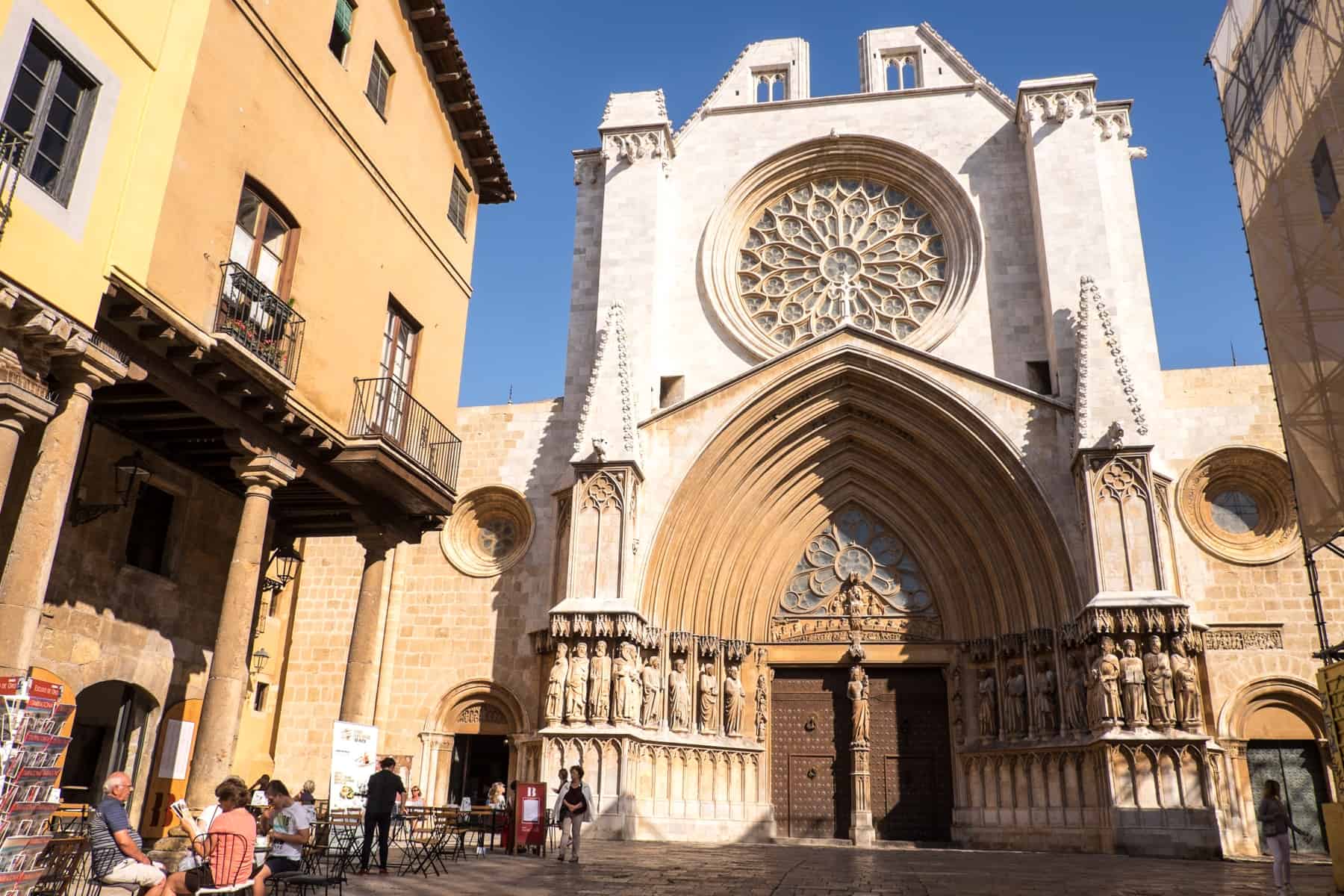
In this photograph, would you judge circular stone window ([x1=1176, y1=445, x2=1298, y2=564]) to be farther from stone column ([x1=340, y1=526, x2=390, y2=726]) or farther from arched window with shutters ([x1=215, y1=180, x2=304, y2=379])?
arched window with shutters ([x1=215, y1=180, x2=304, y2=379])

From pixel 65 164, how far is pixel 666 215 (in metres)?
14.2

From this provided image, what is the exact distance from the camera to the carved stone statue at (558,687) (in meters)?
16.2

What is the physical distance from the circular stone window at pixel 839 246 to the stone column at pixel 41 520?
44.6 ft

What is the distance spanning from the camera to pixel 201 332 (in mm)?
9680

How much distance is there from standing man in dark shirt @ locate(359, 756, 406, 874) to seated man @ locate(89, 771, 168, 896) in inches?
158

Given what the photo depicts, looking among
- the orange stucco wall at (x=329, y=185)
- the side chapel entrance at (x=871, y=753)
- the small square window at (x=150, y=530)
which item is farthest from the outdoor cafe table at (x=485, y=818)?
the side chapel entrance at (x=871, y=753)

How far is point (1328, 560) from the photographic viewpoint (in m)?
16.5

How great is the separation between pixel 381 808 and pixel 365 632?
320 cm

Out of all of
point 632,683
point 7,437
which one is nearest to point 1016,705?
point 632,683

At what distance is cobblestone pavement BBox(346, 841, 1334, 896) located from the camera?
8617 mm

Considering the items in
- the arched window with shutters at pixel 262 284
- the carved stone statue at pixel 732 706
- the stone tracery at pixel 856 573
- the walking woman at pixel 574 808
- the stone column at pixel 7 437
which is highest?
the arched window with shutters at pixel 262 284

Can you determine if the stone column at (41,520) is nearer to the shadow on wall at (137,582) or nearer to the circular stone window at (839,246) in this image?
the shadow on wall at (137,582)

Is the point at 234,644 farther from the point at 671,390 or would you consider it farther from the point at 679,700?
the point at 671,390

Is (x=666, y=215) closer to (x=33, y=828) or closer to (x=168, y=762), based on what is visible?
(x=168, y=762)
